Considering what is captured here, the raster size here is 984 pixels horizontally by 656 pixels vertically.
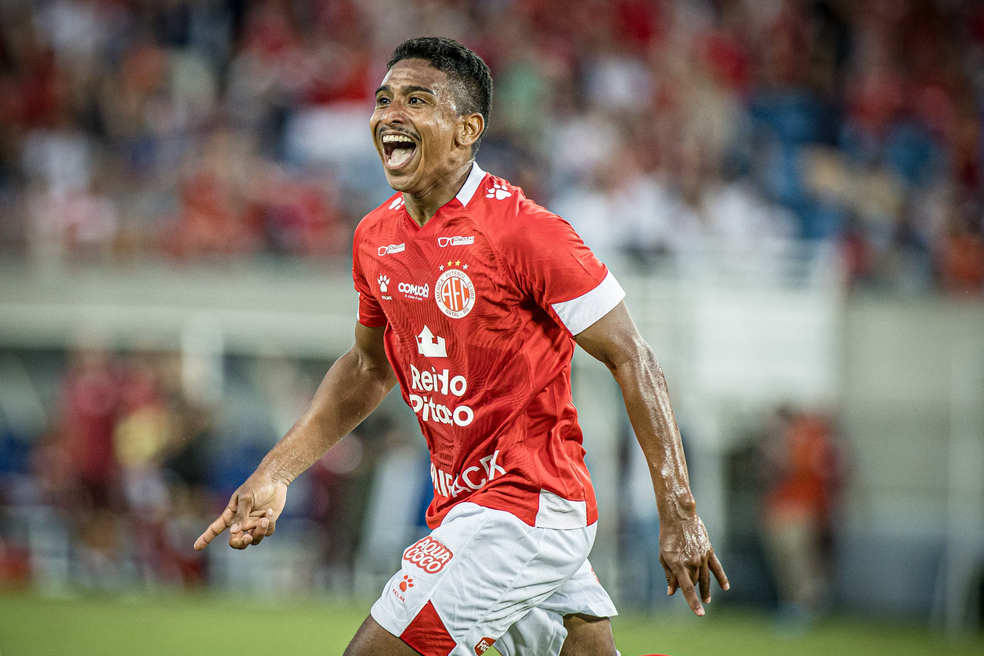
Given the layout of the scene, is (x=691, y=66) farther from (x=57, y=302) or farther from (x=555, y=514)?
(x=555, y=514)

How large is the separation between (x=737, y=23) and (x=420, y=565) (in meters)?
13.0

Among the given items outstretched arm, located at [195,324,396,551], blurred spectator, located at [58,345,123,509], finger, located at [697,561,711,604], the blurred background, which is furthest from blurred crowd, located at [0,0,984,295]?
finger, located at [697,561,711,604]

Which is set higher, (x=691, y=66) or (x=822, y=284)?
(x=691, y=66)

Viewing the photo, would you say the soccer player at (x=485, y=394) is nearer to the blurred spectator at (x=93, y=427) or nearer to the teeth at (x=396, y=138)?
the teeth at (x=396, y=138)

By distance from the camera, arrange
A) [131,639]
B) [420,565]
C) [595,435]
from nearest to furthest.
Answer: [420,565]
[131,639]
[595,435]

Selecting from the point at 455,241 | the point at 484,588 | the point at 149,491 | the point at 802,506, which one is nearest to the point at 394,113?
the point at 455,241

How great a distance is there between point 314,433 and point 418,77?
1450mm

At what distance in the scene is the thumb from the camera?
13.9ft

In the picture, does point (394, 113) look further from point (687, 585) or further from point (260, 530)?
point (687, 585)

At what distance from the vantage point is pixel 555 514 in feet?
13.6

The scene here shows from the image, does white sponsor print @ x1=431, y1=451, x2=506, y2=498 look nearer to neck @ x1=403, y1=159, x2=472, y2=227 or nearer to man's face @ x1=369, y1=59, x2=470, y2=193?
neck @ x1=403, y1=159, x2=472, y2=227

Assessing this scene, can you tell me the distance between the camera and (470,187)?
428cm

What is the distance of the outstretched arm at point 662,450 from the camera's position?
149 inches

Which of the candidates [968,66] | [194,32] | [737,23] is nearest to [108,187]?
[194,32]
